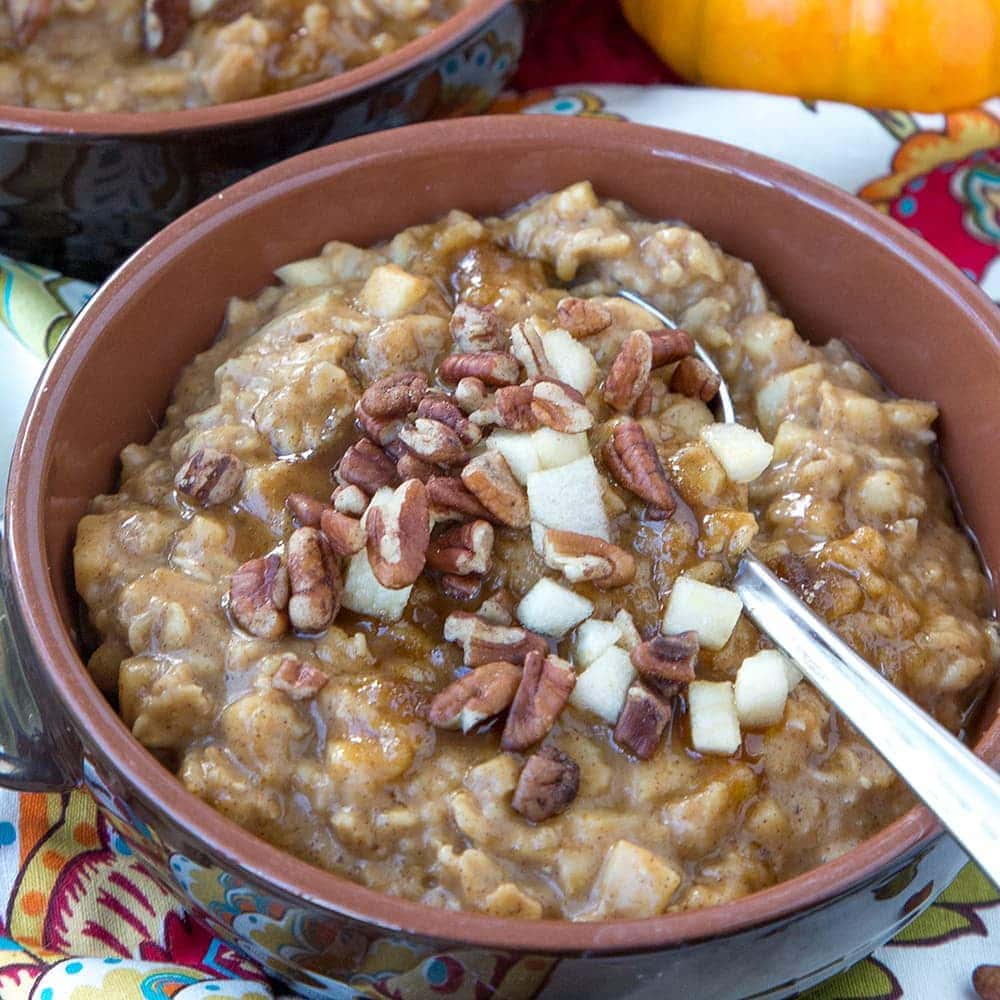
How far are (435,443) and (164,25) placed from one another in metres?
1.10

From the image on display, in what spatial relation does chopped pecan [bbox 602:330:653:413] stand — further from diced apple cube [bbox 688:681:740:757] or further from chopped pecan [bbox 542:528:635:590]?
diced apple cube [bbox 688:681:740:757]

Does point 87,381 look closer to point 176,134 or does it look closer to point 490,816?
point 176,134

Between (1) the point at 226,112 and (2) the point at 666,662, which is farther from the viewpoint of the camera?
(1) the point at 226,112

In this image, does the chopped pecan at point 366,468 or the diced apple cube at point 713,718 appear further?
the chopped pecan at point 366,468

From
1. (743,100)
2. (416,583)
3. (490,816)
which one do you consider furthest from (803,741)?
(743,100)

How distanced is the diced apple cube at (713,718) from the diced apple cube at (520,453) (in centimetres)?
32

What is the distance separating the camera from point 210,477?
1.72 metres

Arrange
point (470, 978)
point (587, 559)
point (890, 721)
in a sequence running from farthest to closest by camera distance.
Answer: point (587, 559) < point (890, 721) < point (470, 978)

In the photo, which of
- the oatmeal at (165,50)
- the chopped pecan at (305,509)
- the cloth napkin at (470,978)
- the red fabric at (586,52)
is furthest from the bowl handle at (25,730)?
the red fabric at (586,52)

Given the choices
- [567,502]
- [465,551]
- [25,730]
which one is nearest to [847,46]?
[567,502]

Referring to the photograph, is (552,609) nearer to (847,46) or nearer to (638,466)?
(638,466)

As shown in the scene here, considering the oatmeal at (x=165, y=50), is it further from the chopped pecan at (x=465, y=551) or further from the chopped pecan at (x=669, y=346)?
the chopped pecan at (x=465, y=551)

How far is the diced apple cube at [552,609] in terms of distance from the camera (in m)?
1.63

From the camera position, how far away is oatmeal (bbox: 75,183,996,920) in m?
1.52
